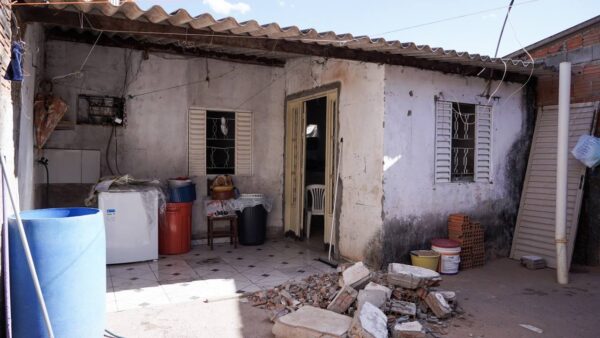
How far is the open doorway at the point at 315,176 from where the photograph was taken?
777 centimetres

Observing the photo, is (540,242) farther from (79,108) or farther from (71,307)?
(79,108)

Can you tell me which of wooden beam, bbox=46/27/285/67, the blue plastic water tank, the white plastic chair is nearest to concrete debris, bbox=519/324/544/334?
the blue plastic water tank

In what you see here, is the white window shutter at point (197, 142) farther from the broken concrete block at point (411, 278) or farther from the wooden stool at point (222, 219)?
the broken concrete block at point (411, 278)

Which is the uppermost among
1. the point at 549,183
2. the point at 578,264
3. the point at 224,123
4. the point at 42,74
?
the point at 42,74

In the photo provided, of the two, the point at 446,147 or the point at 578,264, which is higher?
the point at 446,147

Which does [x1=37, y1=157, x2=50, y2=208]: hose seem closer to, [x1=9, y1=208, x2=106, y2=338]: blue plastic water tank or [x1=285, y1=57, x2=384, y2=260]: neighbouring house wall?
[x1=9, y1=208, x2=106, y2=338]: blue plastic water tank

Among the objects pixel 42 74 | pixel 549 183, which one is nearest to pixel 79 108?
pixel 42 74

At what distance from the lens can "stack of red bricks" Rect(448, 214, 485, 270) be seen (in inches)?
243

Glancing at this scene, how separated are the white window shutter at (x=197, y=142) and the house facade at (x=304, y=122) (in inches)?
1.0

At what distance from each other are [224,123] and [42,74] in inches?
115

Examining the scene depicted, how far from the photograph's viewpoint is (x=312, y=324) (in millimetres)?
3717

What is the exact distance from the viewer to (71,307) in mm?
3076

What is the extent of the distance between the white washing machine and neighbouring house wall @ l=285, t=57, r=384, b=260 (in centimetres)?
281

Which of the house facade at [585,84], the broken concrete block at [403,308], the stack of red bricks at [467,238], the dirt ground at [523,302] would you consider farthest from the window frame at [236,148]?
the house facade at [585,84]
